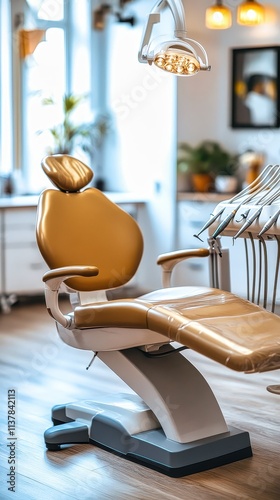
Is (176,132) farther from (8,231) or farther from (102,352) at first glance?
(102,352)

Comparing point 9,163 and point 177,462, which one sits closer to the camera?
point 177,462

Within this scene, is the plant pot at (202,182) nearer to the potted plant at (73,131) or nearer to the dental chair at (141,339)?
the potted plant at (73,131)

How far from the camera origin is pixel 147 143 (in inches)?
240

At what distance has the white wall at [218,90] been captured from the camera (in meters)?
5.84

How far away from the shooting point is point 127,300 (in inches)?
113

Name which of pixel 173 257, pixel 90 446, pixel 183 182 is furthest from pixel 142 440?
pixel 183 182

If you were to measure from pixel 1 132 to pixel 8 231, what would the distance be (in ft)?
3.55

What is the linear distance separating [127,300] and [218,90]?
11.9ft

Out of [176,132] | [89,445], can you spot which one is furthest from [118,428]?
[176,132]

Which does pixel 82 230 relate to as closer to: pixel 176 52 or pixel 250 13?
pixel 176 52

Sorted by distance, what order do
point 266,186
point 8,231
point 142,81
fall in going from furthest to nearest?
point 142,81 < point 8,231 < point 266,186


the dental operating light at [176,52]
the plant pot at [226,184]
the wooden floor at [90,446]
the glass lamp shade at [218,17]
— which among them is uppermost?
the glass lamp shade at [218,17]

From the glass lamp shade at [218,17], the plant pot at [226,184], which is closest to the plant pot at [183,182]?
the plant pot at [226,184]

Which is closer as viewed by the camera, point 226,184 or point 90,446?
point 90,446
